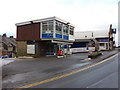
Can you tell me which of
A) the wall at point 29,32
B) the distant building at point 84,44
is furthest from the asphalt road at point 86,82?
the distant building at point 84,44

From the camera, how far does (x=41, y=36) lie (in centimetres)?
2125

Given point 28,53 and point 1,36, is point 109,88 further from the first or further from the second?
point 1,36

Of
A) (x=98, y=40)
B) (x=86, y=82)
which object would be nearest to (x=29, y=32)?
(x=86, y=82)

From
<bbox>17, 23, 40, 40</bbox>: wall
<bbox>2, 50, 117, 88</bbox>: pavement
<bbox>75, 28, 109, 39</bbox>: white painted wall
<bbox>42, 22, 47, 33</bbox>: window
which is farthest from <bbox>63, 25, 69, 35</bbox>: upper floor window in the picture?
<bbox>75, 28, 109, 39</bbox>: white painted wall

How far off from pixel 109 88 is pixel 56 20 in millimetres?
16920

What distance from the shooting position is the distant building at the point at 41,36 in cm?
2092

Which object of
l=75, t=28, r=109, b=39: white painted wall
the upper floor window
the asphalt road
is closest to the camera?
the asphalt road

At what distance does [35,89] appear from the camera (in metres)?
5.71

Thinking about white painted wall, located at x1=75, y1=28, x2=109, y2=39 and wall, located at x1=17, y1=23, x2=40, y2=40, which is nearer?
wall, located at x1=17, y1=23, x2=40, y2=40

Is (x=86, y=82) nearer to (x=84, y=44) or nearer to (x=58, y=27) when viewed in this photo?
(x=58, y=27)

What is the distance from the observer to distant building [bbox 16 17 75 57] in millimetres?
20925

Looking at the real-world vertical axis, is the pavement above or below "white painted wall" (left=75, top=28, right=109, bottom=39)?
below

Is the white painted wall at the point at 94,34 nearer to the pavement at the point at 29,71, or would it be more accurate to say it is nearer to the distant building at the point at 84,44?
the distant building at the point at 84,44

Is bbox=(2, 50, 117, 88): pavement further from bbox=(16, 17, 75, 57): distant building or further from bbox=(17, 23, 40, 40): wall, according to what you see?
bbox=(17, 23, 40, 40): wall
